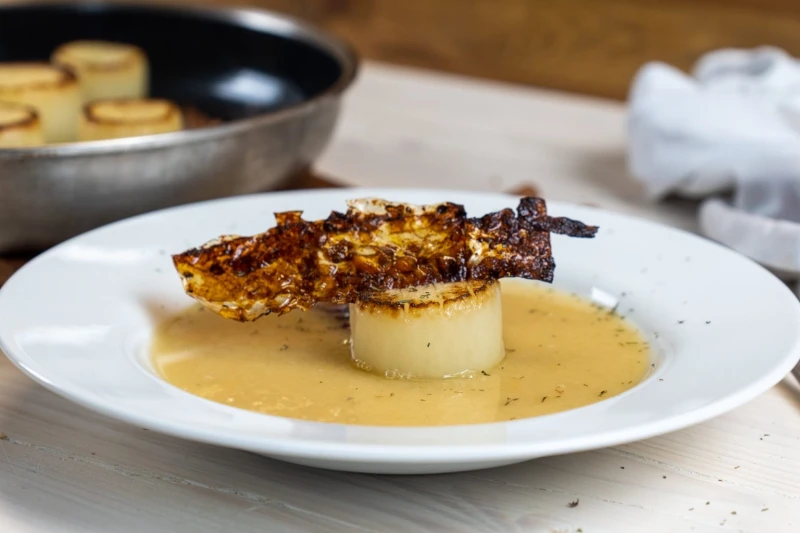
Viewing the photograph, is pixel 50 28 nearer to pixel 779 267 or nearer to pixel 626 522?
pixel 779 267

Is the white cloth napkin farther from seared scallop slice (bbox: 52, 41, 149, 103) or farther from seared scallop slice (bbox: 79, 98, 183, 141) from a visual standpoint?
seared scallop slice (bbox: 52, 41, 149, 103)

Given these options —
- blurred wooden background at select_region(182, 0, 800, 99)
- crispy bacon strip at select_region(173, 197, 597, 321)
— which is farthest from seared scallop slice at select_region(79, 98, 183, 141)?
blurred wooden background at select_region(182, 0, 800, 99)

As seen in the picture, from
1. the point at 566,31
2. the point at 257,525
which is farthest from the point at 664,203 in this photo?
the point at 566,31

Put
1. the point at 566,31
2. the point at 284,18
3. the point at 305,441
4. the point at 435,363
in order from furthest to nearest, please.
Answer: the point at 566,31
the point at 284,18
the point at 435,363
the point at 305,441

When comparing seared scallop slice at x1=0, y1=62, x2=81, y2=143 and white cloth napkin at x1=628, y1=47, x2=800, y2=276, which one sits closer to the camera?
white cloth napkin at x1=628, y1=47, x2=800, y2=276

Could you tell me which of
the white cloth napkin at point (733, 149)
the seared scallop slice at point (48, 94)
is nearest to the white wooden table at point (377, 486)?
the white cloth napkin at point (733, 149)

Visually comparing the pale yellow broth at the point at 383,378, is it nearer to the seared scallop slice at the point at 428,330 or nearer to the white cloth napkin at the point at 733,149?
the seared scallop slice at the point at 428,330
